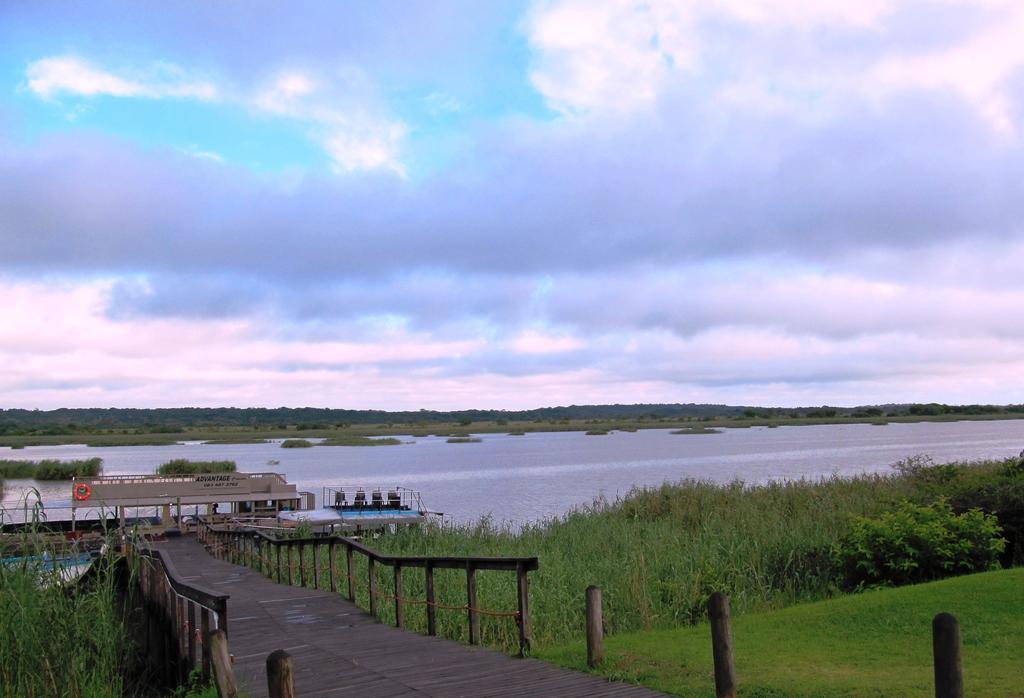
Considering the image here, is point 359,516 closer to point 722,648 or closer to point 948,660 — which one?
point 722,648

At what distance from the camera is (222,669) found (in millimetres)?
6711

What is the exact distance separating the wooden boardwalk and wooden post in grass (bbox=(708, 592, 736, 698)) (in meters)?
1.00

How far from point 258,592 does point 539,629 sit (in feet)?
21.0

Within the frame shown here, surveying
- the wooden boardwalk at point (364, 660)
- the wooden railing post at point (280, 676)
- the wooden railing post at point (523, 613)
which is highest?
the wooden railing post at point (280, 676)

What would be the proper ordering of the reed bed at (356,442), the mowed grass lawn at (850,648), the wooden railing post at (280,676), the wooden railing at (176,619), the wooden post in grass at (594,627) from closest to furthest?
the wooden railing post at (280,676), the mowed grass lawn at (850,648), the wooden post in grass at (594,627), the wooden railing at (176,619), the reed bed at (356,442)

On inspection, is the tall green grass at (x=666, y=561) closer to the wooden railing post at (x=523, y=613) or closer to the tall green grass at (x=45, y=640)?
the wooden railing post at (x=523, y=613)

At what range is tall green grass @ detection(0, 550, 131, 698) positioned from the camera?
8.77 m

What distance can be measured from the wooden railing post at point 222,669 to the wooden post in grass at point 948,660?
4883mm

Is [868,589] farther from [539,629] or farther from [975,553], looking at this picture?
[539,629]

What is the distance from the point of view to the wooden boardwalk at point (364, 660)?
820 centimetres

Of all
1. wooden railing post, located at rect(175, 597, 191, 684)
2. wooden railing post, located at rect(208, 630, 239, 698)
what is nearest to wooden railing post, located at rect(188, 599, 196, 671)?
wooden railing post, located at rect(175, 597, 191, 684)

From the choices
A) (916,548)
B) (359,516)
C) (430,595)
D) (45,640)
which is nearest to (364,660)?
(430,595)

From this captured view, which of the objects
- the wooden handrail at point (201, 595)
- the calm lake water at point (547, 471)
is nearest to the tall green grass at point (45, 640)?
the wooden handrail at point (201, 595)

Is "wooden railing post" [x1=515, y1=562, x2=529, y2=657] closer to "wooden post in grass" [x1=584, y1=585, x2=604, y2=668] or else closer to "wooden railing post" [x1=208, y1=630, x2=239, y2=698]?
"wooden post in grass" [x1=584, y1=585, x2=604, y2=668]
